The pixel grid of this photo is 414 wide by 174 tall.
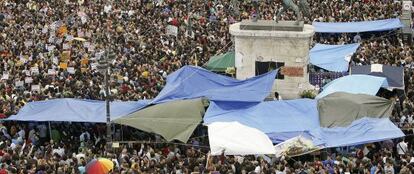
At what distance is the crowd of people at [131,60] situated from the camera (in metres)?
22.1

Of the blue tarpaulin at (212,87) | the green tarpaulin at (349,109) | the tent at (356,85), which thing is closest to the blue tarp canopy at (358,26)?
the tent at (356,85)

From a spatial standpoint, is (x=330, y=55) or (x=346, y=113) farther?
(x=330, y=55)

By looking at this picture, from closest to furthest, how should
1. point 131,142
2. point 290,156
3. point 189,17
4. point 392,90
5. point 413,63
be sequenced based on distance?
point 290,156, point 131,142, point 392,90, point 413,63, point 189,17

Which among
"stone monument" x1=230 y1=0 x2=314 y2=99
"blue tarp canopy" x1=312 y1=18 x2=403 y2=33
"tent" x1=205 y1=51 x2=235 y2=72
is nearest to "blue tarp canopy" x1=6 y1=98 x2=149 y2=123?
"stone monument" x1=230 y1=0 x2=314 y2=99

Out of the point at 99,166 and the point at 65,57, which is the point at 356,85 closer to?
the point at 99,166

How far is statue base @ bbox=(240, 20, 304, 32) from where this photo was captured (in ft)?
Answer: 98.2

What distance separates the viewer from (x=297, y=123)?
25.0 metres

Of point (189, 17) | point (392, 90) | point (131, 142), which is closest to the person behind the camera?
point (131, 142)

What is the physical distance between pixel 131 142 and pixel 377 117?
248 inches

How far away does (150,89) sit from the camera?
95.8ft

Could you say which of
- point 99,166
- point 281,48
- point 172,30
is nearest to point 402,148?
point 99,166

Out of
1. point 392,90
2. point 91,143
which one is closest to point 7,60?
point 91,143

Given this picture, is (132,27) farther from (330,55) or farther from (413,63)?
(413,63)

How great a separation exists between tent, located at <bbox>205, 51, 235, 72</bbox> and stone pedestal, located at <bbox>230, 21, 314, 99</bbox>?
4.67 feet
